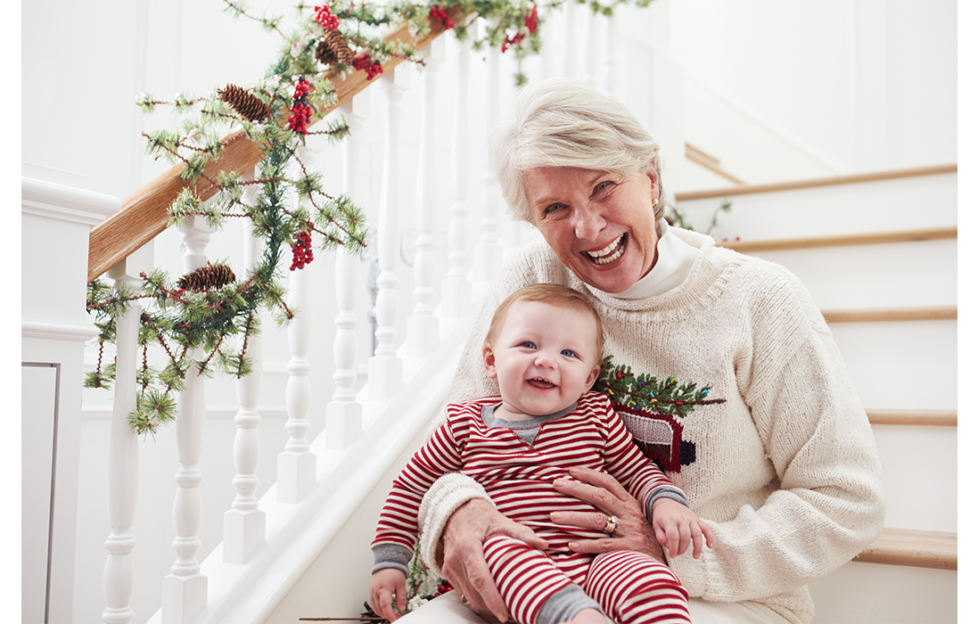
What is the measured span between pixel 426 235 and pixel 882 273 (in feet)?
4.25

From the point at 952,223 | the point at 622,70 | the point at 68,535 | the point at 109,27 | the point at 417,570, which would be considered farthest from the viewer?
the point at 622,70

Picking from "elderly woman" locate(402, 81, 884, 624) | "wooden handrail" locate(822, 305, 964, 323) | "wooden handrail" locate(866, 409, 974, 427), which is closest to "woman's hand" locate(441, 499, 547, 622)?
"elderly woman" locate(402, 81, 884, 624)

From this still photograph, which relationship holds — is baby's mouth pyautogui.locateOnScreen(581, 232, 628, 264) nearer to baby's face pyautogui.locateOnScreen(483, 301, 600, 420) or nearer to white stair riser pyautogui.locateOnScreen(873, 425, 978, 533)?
baby's face pyautogui.locateOnScreen(483, 301, 600, 420)

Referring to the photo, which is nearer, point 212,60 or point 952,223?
point 952,223

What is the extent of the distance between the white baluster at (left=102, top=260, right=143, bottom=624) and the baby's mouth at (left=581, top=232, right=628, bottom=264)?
741mm

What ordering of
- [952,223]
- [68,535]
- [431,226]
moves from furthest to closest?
[952,223], [431,226], [68,535]

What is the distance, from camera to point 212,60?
2.63 metres

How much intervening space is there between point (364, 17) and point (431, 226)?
51 cm

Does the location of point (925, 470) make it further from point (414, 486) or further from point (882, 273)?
point (414, 486)

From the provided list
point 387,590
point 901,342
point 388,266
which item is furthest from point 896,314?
point 387,590

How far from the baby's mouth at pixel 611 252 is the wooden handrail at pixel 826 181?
4.49 feet

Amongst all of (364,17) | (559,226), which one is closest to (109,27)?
(364,17)

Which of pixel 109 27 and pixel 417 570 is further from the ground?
pixel 109 27

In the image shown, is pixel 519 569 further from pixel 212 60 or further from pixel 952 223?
pixel 212 60
